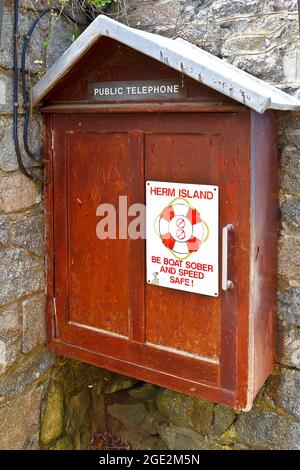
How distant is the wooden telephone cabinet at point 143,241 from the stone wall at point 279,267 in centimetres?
9

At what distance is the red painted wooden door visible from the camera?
2307 millimetres

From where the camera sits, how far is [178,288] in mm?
2441

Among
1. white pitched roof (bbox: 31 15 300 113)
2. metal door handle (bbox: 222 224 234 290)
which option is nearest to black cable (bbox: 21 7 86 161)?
white pitched roof (bbox: 31 15 300 113)

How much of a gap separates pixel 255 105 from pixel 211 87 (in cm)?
21

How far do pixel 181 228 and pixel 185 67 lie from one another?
68cm

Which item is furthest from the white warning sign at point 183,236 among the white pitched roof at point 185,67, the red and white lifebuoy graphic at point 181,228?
the white pitched roof at point 185,67

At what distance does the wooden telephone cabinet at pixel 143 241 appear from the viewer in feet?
7.46

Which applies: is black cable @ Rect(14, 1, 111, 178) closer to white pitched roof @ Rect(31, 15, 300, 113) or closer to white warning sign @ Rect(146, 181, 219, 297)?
white pitched roof @ Rect(31, 15, 300, 113)

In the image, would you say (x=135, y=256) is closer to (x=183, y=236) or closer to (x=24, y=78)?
→ (x=183, y=236)

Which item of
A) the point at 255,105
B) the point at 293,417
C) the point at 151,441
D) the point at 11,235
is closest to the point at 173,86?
the point at 255,105

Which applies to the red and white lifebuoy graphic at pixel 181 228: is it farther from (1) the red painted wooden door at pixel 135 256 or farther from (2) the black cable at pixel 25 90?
(2) the black cable at pixel 25 90

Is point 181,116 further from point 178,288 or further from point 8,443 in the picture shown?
point 8,443

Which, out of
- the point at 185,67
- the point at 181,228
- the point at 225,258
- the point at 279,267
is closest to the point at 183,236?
the point at 181,228

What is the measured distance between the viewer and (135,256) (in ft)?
8.44
